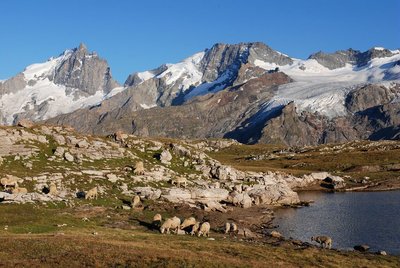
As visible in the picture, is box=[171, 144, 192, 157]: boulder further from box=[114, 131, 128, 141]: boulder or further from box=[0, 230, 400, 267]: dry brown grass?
box=[0, 230, 400, 267]: dry brown grass

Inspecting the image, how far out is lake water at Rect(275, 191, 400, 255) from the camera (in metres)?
75.3

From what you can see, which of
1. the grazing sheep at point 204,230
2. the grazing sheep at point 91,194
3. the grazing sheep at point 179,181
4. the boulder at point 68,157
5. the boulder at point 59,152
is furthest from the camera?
the grazing sheep at point 179,181

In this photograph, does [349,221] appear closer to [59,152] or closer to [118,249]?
[118,249]

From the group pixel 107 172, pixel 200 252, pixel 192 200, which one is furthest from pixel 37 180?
pixel 200 252

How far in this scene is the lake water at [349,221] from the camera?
7533cm

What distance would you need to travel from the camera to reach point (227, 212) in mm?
96250

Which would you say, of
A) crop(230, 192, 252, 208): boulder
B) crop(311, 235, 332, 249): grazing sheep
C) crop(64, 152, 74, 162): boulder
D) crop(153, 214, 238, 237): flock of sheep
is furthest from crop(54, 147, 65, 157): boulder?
crop(311, 235, 332, 249): grazing sheep

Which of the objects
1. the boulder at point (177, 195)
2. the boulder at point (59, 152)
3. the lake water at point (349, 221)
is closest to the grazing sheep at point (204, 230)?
the lake water at point (349, 221)

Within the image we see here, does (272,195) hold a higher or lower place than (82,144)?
lower

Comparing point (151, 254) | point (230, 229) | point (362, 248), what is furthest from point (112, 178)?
point (151, 254)

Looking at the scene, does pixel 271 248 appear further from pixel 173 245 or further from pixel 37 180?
pixel 37 180

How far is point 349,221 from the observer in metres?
94.0

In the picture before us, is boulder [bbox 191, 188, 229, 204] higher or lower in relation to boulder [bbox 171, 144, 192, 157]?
lower

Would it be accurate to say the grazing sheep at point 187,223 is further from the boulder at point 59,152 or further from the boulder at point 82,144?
the boulder at point 82,144
